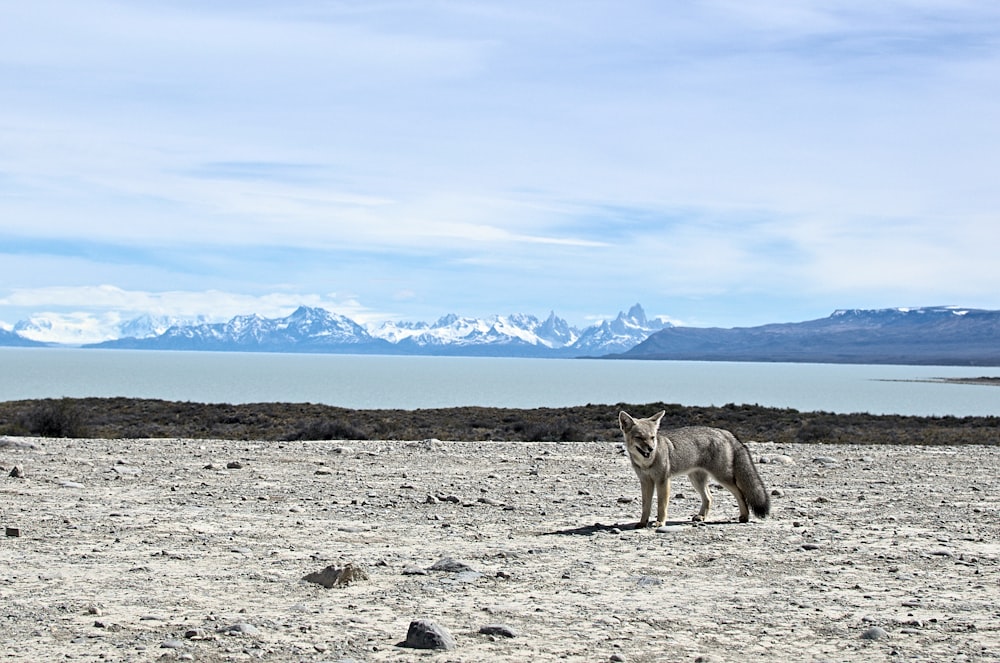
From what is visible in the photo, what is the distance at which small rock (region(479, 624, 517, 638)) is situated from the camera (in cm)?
709

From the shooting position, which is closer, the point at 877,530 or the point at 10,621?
the point at 10,621

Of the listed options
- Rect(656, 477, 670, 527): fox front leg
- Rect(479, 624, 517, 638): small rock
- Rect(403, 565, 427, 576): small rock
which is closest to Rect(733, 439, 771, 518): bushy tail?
Rect(656, 477, 670, 527): fox front leg

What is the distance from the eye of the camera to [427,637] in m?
6.74

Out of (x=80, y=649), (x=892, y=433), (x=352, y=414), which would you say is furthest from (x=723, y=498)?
(x=352, y=414)

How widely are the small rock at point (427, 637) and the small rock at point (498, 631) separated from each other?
0.33 metres

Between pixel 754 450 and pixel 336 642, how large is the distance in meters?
18.5

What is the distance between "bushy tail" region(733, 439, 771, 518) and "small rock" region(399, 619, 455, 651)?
624 centimetres

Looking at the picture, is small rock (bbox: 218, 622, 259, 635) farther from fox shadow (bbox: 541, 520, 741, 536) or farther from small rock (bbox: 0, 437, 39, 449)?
small rock (bbox: 0, 437, 39, 449)

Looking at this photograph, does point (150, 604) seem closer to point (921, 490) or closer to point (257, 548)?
point (257, 548)

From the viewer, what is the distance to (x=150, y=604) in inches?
310

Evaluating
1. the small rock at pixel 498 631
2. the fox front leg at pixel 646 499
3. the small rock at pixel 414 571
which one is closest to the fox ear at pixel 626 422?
the fox front leg at pixel 646 499

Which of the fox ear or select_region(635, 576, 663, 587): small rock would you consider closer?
select_region(635, 576, 663, 587): small rock

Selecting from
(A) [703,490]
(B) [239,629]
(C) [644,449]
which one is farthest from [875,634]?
(A) [703,490]

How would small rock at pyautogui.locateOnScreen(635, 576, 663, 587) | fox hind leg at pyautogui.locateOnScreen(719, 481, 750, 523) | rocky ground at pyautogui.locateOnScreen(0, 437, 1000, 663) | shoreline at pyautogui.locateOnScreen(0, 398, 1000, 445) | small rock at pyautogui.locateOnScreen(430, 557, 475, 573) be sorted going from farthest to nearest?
shoreline at pyautogui.locateOnScreen(0, 398, 1000, 445), fox hind leg at pyautogui.locateOnScreen(719, 481, 750, 523), small rock at pyautogui.locateOnScreen(430, 557, 475, 573), small rock at pyautogui.locateOnScreen(635, 576, 663, 587), rocky ground at pyautogui.locateOnScreen(0, 437, 1000, 663)
